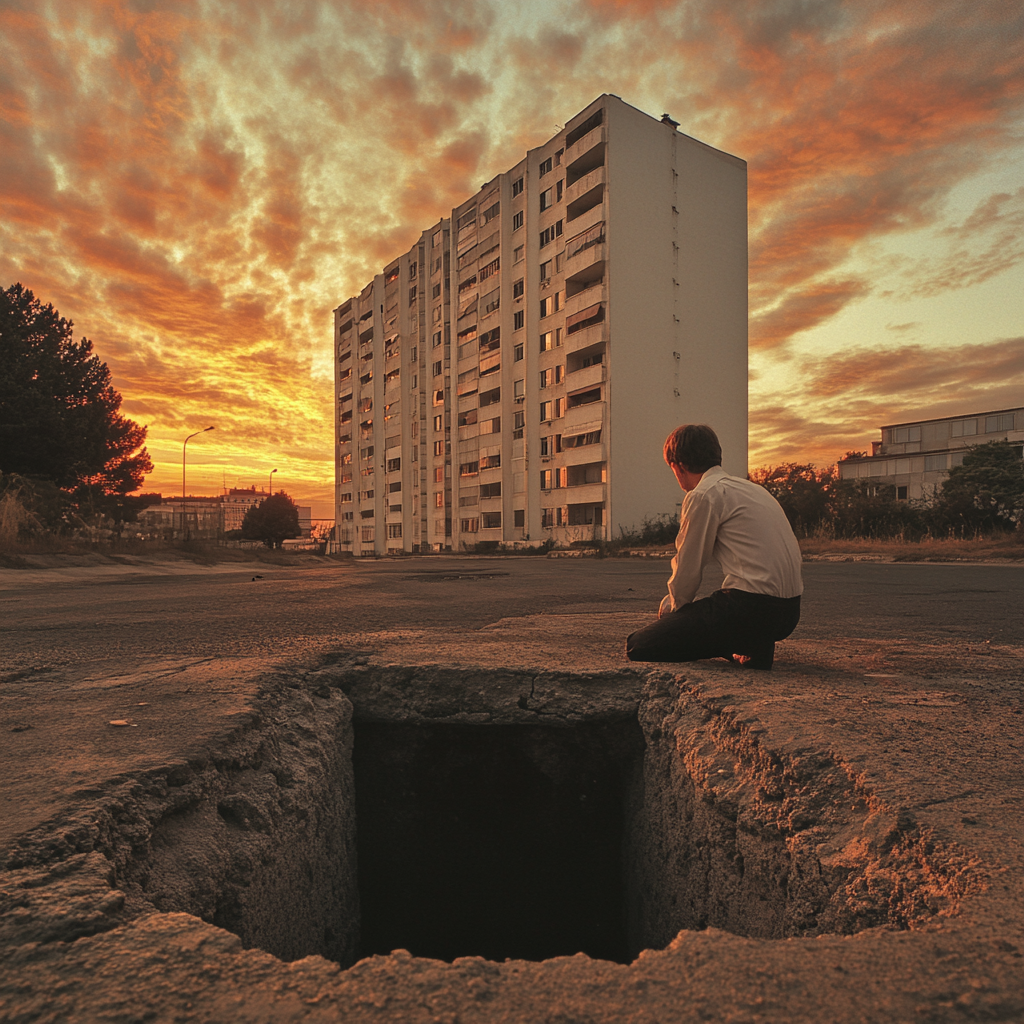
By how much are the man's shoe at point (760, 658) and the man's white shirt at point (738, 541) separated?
0.27 metres

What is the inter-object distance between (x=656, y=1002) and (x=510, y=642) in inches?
120

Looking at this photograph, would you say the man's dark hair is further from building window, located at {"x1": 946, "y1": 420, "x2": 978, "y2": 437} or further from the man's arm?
building window, located at {"x1": 946, "y1": 420, "x2": 978, "y2": 437}

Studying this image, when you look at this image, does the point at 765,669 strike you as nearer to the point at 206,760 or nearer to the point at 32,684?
the point at 206,760

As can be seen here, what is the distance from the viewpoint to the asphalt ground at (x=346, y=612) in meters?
4.13

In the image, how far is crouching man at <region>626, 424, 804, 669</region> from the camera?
2.95 m

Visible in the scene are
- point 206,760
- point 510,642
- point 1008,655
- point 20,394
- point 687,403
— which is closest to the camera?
point 206,760

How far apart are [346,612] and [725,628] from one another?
156 inches

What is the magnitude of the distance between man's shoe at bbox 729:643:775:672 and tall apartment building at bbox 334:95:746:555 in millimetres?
31492

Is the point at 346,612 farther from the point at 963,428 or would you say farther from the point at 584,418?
the point at 963,428

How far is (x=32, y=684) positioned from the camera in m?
2.96

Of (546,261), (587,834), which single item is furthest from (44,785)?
(546,261)

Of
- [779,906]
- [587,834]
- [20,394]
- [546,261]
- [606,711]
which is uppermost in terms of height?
[546,261]

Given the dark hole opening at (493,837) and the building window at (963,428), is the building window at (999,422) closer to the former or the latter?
the building window at (963,428)

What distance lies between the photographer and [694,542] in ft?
9.91
